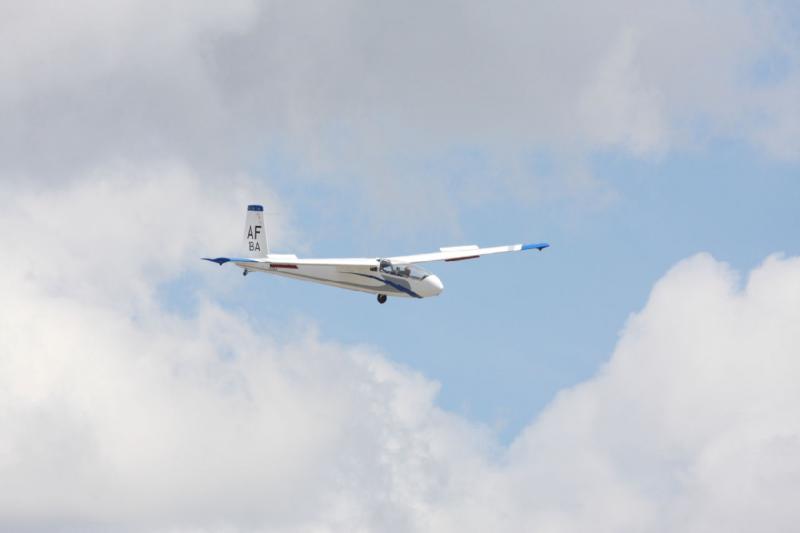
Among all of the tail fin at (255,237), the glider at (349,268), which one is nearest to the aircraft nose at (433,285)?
the glider at (349,268)

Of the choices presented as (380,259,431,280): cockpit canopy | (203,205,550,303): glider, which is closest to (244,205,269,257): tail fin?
(203,205,550,303): glider

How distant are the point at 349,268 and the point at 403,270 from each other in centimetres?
599

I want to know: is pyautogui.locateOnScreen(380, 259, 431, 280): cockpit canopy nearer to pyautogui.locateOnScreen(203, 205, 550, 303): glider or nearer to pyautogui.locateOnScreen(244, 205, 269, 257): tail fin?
pyautogui.locateOnScreen(203, 205, 550, 303): glider

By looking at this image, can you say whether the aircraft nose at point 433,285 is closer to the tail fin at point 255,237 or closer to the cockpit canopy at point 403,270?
the cockpit canopy at point 403,270

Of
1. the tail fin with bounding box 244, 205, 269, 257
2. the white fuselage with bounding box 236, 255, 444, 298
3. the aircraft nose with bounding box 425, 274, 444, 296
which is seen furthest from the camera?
the tail fin with bounding box 244, 205, 269, 257

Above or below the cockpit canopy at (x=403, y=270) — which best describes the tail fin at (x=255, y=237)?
above

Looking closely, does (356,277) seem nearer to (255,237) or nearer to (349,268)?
(349,268)

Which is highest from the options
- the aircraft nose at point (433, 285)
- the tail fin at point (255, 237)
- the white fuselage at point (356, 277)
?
the tail fin at point (255, 237)

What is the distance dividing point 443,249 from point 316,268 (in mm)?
15734

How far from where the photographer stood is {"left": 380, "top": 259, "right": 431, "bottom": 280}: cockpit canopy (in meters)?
157

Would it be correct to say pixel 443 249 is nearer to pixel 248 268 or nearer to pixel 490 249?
pixel 490 249

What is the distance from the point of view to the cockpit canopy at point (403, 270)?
15700 centimetres

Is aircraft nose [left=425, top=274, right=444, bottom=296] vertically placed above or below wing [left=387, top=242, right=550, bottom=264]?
below

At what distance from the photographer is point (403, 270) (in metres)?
158
